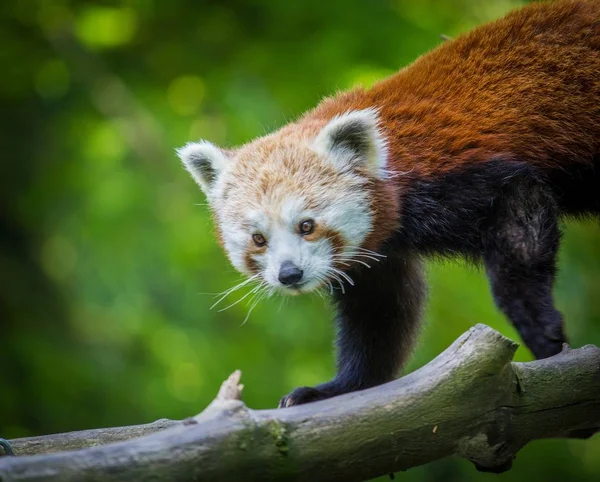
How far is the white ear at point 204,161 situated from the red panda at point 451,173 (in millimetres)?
101

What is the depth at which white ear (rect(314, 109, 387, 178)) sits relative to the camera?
3.89m

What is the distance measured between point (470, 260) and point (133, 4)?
386 centimetres

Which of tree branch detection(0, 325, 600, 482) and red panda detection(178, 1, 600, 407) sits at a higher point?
red panda detection(178, 1, 600, 407)

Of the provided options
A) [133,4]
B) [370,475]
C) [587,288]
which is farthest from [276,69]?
[370,475]

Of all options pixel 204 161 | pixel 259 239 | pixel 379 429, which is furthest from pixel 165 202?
pixel 379 429

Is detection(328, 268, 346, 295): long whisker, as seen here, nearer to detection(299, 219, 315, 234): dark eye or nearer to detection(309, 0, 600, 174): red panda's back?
detection(299, 219, 315, 234): dark eye

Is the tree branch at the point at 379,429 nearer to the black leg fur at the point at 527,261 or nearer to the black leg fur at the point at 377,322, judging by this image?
the black leg fur at the point at 527,261

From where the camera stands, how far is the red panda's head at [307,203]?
3830 millimetres

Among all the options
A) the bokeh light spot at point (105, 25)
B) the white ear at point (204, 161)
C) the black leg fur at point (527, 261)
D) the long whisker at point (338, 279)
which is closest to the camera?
the black leg fur at point (527, 261)

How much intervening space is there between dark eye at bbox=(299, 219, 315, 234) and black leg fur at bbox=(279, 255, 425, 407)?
1.74 ft

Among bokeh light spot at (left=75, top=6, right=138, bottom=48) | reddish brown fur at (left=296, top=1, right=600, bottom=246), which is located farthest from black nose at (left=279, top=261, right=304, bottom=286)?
bokeh light spot at (left=75, top=6, right=138, bottom=48)

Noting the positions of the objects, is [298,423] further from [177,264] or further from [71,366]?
[71,366]

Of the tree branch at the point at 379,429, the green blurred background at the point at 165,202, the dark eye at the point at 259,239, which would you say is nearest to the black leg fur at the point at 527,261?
the tree branch at the point at 379,429

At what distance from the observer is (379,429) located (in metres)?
2.83
